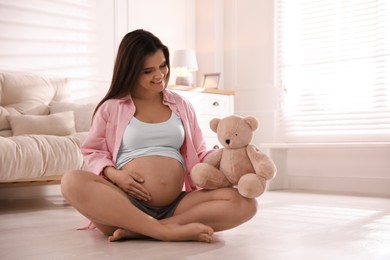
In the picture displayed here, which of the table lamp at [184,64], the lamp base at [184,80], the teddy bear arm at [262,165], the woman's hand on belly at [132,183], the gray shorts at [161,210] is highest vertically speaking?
the table lamp at [184,64]

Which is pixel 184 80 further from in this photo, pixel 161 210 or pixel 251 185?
pixel 251 185

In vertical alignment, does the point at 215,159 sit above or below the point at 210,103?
below

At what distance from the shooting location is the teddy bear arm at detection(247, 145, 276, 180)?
174cm

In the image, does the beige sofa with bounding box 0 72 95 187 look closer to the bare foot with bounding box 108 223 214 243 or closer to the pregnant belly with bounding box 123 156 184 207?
the pregnant belly with bounding box 123 156 184 207

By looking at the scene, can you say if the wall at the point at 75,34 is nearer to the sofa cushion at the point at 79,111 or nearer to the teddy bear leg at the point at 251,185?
the sofa cushion at the point at 79,111

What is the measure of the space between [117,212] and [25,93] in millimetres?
2095

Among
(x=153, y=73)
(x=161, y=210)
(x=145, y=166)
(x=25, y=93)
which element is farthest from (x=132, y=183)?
(x=25, y=93)

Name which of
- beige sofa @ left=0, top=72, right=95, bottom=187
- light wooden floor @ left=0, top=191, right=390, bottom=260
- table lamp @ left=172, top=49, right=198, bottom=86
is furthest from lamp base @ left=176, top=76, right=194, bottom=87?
light wooden floor @ left=0, top=191, right=390, bottom=260

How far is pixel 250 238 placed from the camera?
1874mm

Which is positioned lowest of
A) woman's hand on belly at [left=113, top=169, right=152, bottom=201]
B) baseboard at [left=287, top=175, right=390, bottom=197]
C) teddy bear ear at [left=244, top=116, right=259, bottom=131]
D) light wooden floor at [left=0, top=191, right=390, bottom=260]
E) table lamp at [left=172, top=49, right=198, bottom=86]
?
baseboard at [left=287, top=175, right=390, bottom=197]

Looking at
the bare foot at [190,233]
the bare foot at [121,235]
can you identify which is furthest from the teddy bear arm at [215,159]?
the bare foot at [121,235]

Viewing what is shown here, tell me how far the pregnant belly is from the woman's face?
0.88 feet

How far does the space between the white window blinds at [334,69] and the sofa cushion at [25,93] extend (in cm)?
205

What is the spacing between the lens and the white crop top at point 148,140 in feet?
6.15
